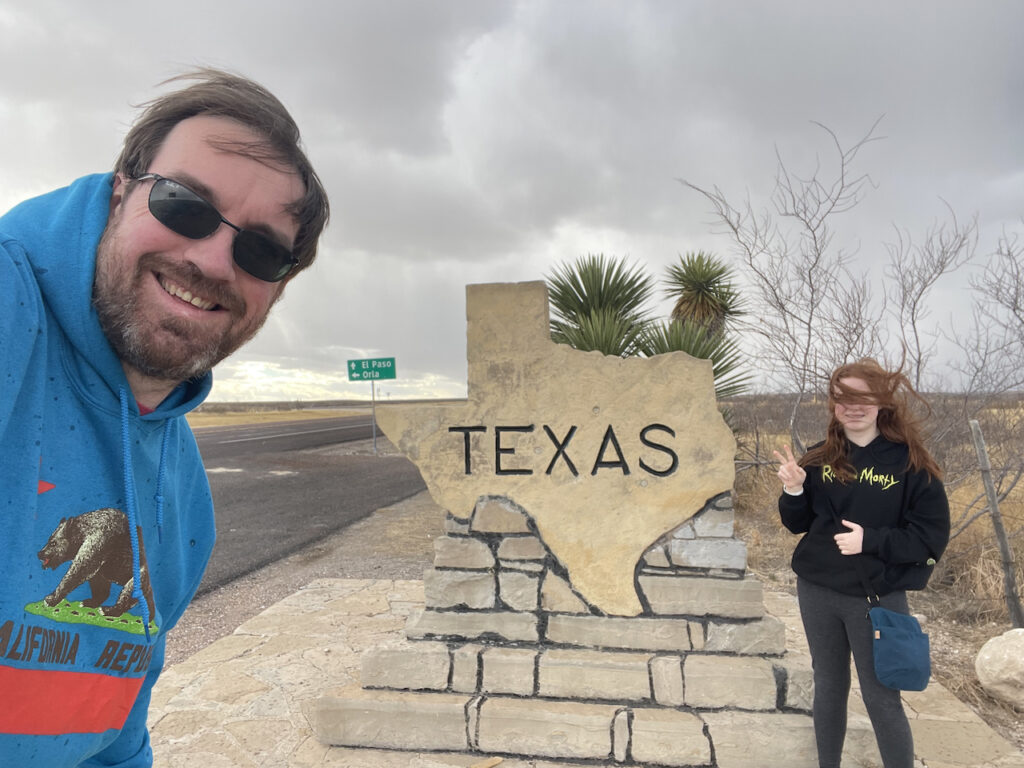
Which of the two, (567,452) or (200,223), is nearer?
(200,223)

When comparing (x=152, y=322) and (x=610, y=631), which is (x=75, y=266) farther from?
(x=610, y=631)

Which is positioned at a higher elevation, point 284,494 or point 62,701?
point 62,701

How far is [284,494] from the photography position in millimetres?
11148

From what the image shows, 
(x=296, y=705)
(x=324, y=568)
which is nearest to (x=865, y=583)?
(x=296, y=705)

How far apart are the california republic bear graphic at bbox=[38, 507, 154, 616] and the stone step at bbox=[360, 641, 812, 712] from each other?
2465mm

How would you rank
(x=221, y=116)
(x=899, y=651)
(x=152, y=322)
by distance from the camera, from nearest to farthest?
(x=152, y=322)
(x=221, y=116)
(x=899, y=651)

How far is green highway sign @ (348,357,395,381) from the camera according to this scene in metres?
17.9

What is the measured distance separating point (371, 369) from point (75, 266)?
17.6m

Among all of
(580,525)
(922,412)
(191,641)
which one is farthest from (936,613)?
(191,641)

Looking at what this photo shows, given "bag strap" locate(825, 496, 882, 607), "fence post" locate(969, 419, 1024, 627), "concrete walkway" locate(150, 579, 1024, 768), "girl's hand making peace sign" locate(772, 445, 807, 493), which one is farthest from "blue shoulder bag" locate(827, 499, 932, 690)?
"fence post" locate(969, 419, 1024, 627)

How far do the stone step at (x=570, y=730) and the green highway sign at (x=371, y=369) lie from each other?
1485 cm

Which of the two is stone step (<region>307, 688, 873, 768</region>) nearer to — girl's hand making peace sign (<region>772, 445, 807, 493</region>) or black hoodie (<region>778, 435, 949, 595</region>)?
black hoodie (<region>778, 435, 949, 595</region>)

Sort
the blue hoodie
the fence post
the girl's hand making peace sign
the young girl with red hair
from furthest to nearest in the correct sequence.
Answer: the fence post → the girl's hand making peace sign → the young girl with red hair → the blue hoodie

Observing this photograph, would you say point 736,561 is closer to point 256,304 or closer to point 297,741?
point 297,741
